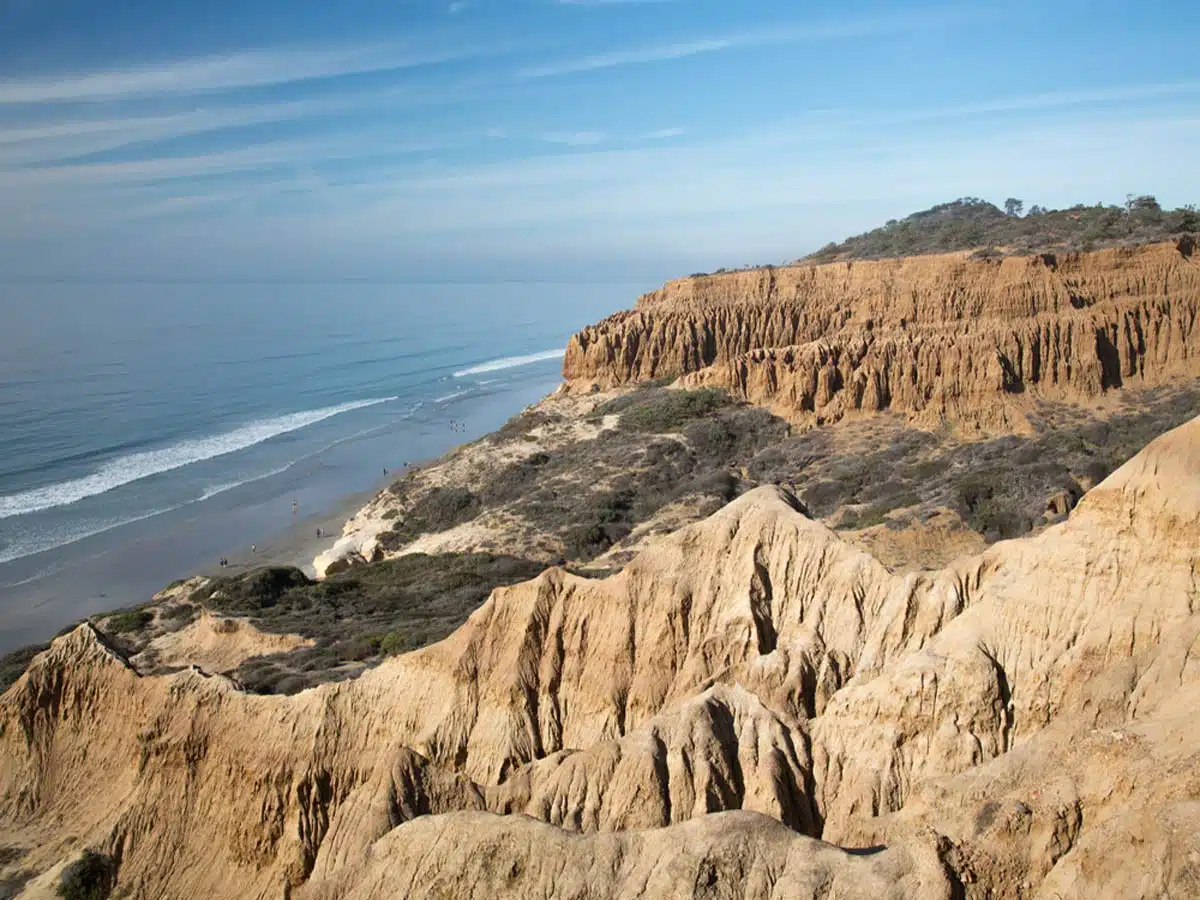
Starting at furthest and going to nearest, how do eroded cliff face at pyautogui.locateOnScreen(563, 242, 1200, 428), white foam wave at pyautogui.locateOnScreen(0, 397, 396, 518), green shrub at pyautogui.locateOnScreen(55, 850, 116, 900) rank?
white foam wave at pyautogui.locateOnScreen(0, 397, 396, 518) < eroded cliff face at pyautogui.locateOnScreen(563, 242, 1200, 428) < green shrub at pyautogui.locateOnScreen(55, 850, 116, 900)

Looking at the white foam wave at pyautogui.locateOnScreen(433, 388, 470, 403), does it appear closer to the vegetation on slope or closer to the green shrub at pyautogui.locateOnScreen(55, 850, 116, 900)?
the vegetation on slope

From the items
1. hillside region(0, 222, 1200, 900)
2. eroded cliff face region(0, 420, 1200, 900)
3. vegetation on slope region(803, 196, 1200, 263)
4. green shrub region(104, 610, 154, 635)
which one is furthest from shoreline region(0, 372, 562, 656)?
vegetation on slope region(803, 196, 1200, 263)

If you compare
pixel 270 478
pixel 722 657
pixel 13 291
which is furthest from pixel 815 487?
pixel 13 291

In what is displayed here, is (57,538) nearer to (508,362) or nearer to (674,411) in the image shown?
(674,411)

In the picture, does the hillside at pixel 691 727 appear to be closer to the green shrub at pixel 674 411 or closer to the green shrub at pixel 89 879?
the green shrub at pixel 89 879

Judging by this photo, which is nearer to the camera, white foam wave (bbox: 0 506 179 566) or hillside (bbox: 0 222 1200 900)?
hillside (bbox: 0 222 1200 900)
